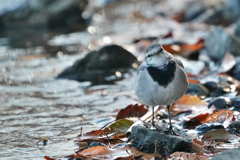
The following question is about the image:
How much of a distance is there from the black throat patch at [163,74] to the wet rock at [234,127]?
3.50ft

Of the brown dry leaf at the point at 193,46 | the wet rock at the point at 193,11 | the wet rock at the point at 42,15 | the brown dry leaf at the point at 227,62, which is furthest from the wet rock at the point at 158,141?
the wet rock at the point at 42,15

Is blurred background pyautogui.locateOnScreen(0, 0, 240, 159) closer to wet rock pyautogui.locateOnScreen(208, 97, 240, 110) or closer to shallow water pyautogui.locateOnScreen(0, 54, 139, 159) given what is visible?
shallow water pyautogui.locateOnScreen(0, 54, 139, 159)

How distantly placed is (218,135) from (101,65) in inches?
173

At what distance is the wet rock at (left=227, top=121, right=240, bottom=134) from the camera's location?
12.6 feet

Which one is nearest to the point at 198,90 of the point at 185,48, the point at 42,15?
the point at 185,48

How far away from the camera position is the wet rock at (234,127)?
3835 millimetres

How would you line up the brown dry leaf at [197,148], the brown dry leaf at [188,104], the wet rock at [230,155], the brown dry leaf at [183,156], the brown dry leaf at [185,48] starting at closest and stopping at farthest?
1. the wet rock at [230,155]
2. the brown dry leaf at [183,156]
3. the brown dry leaf at [197,148]
4. the brown dry leaf at [188,104]
5. the brown dry leaf at [185,48]

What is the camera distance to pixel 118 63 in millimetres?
7895

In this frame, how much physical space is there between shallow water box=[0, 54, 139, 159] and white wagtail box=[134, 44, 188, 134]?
1111 millimetres

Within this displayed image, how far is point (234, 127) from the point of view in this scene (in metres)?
3.89

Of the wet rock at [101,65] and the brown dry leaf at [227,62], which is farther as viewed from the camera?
the wet rock at [101,65]

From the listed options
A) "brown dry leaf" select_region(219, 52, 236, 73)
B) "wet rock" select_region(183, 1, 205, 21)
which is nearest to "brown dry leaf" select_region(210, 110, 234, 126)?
"brown dry leaf" select_region(219, 52, 236, 73)

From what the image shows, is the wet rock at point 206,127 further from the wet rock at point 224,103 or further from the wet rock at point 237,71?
the wet rock at point 237,71

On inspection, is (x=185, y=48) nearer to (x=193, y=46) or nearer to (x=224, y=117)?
(x=193, y=46)
